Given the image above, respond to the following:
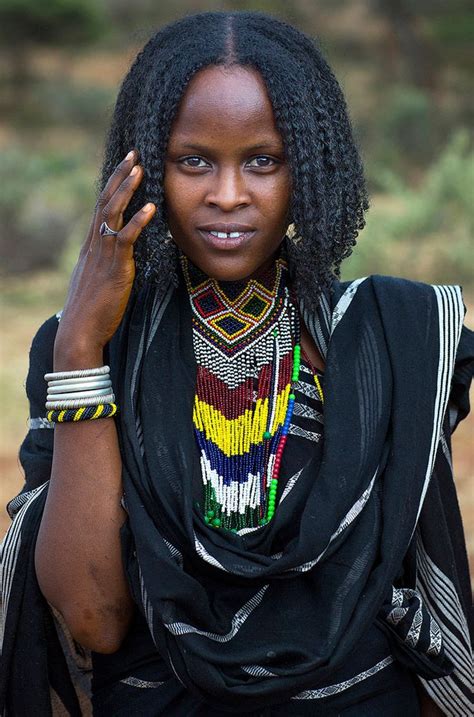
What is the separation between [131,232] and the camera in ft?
6.48

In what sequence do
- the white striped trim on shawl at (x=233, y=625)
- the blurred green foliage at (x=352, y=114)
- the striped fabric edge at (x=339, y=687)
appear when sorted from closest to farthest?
the white striped trim on shawl at (x=233, y=625), the striped fabric edge at (x=339, y=687), the blurred green foliage at (x=352, y=114)

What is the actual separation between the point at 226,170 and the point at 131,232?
0.20 meters

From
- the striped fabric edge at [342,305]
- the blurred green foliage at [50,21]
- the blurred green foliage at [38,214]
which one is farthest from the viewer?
the blurred green foliage at [50,21]

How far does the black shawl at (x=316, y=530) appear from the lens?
6.47 feet

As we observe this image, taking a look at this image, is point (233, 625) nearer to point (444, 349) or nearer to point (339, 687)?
point (339, 687)

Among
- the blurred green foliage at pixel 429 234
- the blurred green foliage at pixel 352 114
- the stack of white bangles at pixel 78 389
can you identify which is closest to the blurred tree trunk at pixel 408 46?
the blurred green foliage at pixel 352 114

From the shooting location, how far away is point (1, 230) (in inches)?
456

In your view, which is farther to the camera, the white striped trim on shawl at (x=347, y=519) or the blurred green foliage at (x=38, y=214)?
the blurred green foliage at (x=38, y=214)

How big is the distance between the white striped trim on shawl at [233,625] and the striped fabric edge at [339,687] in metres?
0.18

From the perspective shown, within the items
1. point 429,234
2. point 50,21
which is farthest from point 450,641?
point 50,21

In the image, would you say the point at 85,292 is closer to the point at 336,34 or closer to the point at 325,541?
the point at 325,541

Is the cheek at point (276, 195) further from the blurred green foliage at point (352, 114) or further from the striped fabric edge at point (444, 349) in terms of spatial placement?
the blurred green foliage at point (352, 114)

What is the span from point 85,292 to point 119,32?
24401 mm

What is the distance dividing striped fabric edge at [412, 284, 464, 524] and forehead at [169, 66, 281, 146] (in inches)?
18.6
